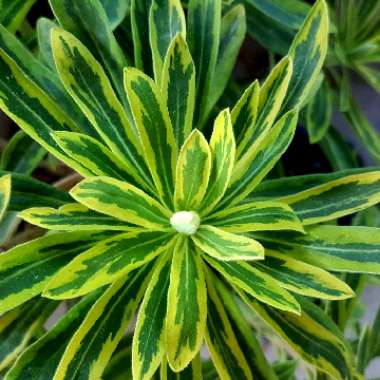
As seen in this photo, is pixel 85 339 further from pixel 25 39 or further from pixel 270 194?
pixel 25 39

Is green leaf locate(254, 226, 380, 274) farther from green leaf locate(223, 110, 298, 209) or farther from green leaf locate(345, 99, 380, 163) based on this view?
green leaf locate(345, 99, 380, 163)

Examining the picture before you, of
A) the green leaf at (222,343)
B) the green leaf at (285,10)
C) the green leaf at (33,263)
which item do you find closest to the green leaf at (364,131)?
the green leaf at (285,10)

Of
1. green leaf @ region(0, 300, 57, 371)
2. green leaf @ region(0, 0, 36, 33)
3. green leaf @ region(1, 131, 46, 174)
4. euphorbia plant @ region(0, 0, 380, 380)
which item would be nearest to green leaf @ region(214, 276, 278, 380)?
euphorbia plant @ region(0, 0, 380, 380)

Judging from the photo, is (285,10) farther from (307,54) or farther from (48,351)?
(48,351)

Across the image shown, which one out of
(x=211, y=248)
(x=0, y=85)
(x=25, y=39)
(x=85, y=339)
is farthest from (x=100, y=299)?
(x=25, y=39)

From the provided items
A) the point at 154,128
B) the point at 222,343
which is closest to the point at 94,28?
the point at 154,128

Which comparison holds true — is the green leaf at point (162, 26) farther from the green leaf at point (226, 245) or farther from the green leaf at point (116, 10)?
the green leaf at point (226, 245)
